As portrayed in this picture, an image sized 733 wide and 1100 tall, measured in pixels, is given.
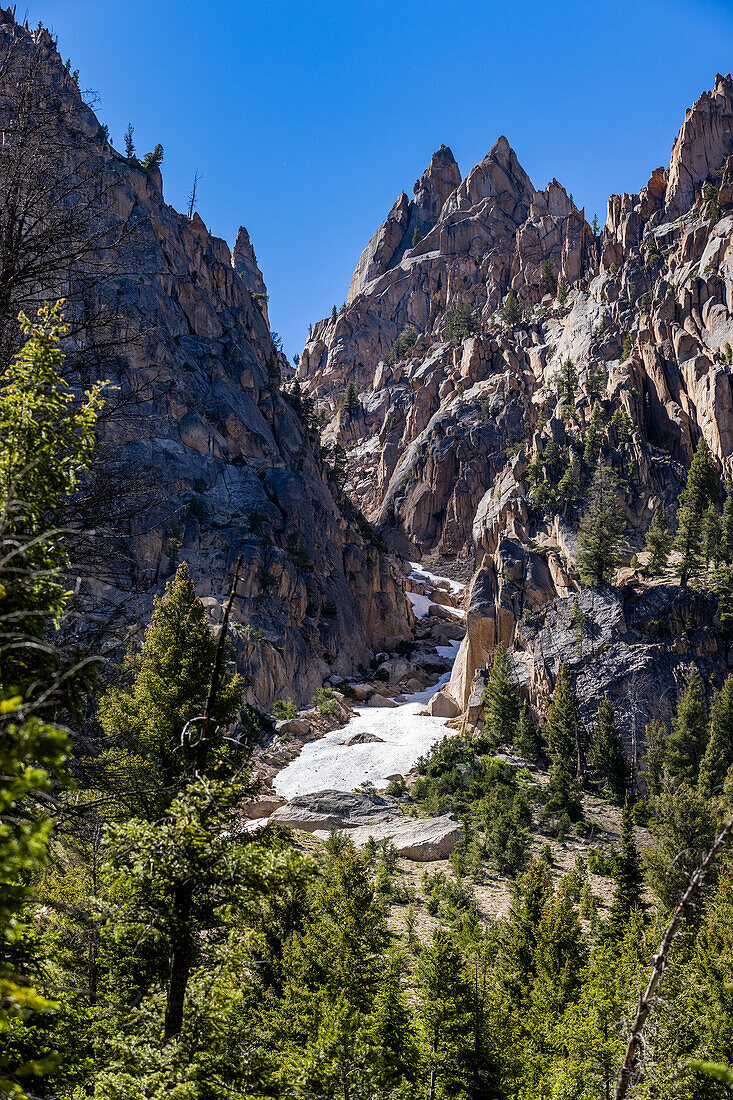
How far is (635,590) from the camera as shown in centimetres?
5566

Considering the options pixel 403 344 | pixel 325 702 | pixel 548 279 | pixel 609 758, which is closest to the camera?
pixel 609 758

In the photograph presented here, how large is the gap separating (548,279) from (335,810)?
11234 centimetres

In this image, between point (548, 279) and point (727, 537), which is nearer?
point (727, 537)

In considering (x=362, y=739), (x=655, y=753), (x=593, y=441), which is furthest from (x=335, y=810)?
(x=593, y=441)

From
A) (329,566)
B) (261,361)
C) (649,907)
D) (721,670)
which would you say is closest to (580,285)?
(261,361)

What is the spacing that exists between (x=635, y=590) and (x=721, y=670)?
938 centimetres

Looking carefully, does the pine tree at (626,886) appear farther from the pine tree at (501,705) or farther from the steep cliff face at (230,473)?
the steep cliff face at (230,473)

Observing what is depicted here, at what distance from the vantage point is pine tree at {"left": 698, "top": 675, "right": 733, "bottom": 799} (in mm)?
40438

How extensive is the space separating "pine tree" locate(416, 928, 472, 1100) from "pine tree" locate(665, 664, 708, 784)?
3264cm

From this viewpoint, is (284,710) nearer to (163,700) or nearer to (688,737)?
(688,737)

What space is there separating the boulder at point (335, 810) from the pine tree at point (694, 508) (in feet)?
107

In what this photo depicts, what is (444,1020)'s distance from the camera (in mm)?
15414

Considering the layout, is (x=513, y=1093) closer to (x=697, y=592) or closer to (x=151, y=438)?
(x=697, y=592)

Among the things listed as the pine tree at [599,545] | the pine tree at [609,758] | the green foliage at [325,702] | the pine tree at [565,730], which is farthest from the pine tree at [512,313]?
the pine tree at [609,758]
